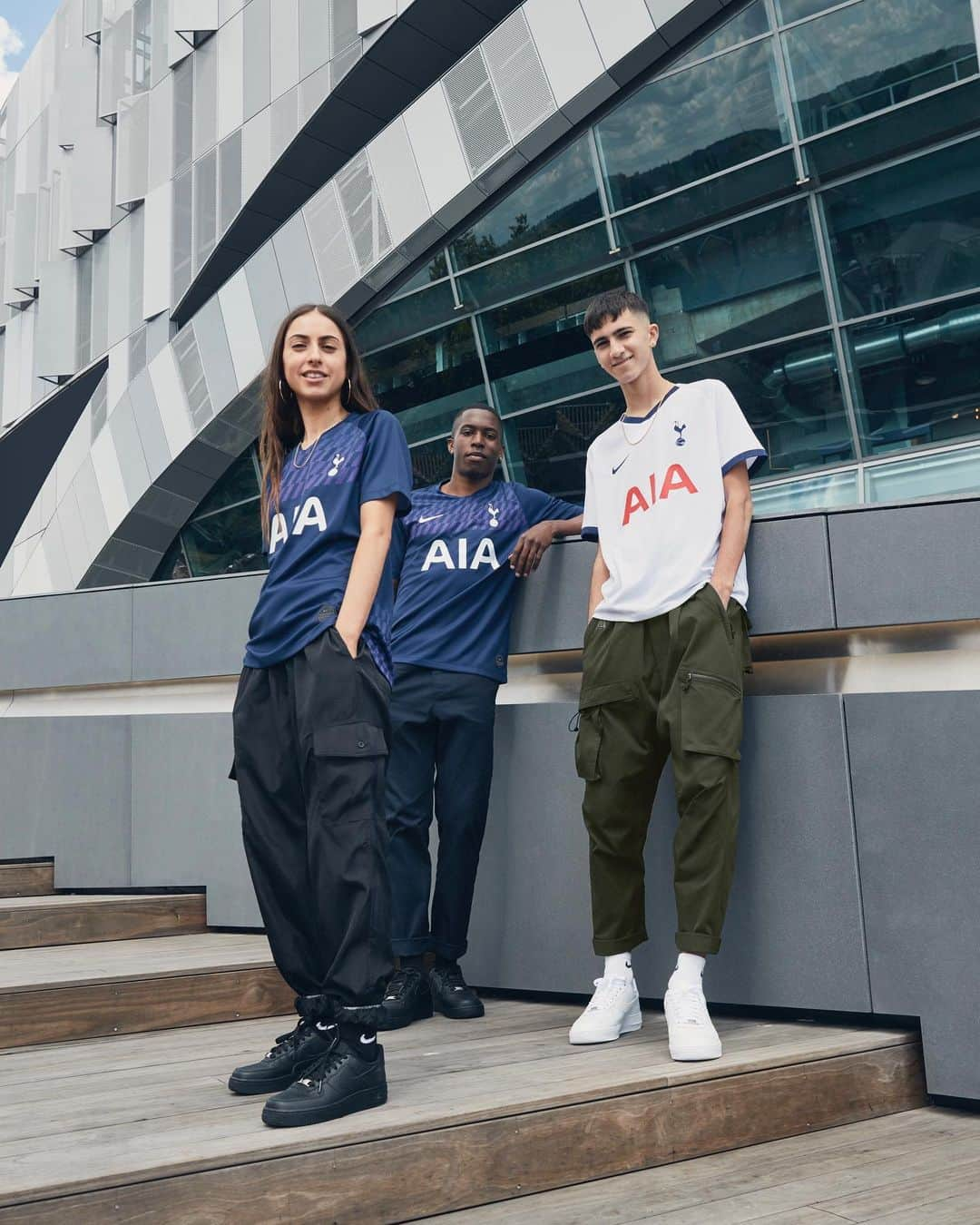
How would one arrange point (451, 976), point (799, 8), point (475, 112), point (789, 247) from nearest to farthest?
point (451, 976), point (799, 8), point (789, 247), point (475, 112)

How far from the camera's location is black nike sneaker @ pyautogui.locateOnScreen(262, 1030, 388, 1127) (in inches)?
91.7

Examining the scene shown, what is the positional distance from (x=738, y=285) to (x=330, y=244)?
21.4ft

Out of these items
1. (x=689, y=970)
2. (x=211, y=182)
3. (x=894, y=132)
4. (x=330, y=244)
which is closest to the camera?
(x=689, y=970)

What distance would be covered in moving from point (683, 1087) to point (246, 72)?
23.2m

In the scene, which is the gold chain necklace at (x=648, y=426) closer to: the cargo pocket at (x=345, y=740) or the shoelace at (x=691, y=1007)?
the cargo pocket at (x=345, y=740)

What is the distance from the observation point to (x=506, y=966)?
12.7ft

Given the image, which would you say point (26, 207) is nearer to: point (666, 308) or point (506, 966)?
point (666, 308)

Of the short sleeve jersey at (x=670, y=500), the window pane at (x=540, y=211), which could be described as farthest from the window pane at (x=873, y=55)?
the short sleeve jersey at (x=670, y=500)

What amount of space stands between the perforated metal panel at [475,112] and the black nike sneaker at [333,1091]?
15.0 m

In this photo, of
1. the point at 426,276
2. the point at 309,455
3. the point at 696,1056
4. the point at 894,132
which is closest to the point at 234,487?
the point at 426,276

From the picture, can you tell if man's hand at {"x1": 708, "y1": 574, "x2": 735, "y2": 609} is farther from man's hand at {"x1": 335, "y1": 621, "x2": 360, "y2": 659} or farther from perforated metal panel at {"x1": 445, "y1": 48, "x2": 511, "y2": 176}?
perforated metal panel at {"x1": 445, "y1": 48, "x2": 511, "y2": 176}

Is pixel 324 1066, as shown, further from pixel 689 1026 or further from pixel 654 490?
pixel 654 490

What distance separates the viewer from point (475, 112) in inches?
623

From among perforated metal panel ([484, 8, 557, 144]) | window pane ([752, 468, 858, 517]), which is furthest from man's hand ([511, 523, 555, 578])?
perforated metal panel ([484, 8, 557, 144])
